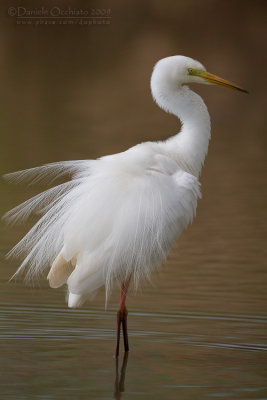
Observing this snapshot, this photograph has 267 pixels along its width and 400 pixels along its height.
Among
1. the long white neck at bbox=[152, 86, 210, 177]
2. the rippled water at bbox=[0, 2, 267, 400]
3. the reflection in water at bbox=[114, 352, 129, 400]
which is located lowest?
the rippled water at bbox=[0, 2, 267, 400]

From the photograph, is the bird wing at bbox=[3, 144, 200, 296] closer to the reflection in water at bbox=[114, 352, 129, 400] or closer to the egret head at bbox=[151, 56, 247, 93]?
the reflection in water at bbox=[114, 352, 129, 400]

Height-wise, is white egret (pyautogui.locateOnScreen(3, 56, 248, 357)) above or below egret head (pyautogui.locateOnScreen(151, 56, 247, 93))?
below

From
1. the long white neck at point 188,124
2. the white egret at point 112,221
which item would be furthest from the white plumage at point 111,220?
the long white neck at point 188,124

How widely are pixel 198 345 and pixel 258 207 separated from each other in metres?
4.78

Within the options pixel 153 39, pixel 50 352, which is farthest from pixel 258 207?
pixel 153 39

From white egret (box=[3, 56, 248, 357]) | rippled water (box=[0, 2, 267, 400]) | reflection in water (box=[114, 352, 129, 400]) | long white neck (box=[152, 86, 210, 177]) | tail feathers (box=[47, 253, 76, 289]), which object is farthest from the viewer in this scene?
long white neck (box=[152, 86, 210, 177])

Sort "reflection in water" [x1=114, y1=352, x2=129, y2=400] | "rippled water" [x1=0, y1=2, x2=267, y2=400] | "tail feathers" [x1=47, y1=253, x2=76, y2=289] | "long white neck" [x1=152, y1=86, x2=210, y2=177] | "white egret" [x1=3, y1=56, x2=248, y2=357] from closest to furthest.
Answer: "reflection in water" [x1=114, y1=352, x2=129, y2=400], "rippled water" [x1=0, y1=2, x2=267, y2=400], "white egret" [x1=3, y1=56, x2=248, y2=357], "tail feathers" [x1=47, y1=253, x2=76, y2=289], "long white neck" [x1=152, y1=86, x2=210, y2=177]

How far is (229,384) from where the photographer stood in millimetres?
5324

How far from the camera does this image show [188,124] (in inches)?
261

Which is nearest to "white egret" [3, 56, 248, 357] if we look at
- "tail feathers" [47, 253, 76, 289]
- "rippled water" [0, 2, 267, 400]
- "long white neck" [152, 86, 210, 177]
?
"tail feathers" [47, 253, 76, 289]

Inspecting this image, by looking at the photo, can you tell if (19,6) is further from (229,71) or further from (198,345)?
(198,345)

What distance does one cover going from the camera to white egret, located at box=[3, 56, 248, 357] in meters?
5.74

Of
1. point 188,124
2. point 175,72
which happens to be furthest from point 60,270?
point 175,72

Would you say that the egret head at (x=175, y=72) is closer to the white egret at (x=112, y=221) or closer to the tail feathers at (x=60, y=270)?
the white egret at (x=112, y=221)
